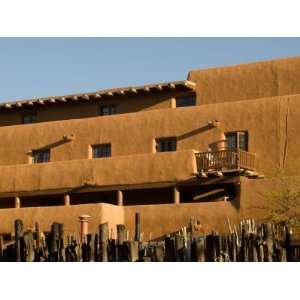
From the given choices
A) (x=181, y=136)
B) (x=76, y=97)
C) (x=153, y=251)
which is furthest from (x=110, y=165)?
(x=153, y=251)

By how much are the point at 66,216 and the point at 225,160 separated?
776cm

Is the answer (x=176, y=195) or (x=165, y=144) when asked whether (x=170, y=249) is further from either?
(x=165, y=144)

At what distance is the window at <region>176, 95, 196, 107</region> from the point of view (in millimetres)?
38344

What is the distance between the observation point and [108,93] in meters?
39.7

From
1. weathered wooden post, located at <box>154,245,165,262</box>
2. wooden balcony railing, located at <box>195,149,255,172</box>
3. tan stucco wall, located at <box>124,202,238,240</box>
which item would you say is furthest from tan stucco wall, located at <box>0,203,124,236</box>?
weathered wooden post, located at <box>154,245,165,262</box>

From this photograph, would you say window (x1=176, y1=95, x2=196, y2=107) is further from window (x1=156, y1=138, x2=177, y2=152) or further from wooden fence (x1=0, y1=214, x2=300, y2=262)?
wooden fence (x1=0, y1=214, x2=300, y2=262)

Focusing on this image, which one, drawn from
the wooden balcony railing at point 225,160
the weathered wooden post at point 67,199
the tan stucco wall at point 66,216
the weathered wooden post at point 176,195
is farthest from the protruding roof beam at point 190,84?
the weathered wooden post at point 67,199

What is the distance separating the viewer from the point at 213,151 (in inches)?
1335

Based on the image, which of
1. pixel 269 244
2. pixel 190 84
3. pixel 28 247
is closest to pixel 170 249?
pixel 269 244

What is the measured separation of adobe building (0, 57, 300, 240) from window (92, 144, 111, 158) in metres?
0.05

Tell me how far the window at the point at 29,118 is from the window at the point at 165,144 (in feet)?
31.6

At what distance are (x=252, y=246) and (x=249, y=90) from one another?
17.7 metres

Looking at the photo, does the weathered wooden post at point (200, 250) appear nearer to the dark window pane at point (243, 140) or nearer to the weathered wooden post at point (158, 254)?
the weathered wooden post at point (158, 254)

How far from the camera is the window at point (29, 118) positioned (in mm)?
42906
